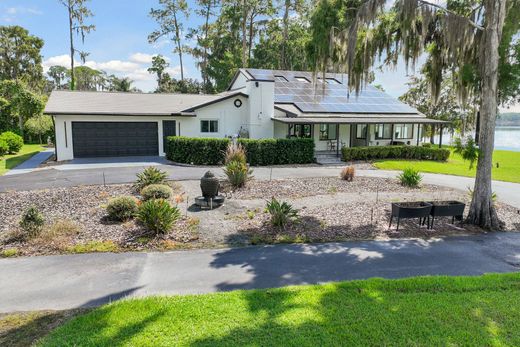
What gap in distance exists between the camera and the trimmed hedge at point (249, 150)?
19.3m

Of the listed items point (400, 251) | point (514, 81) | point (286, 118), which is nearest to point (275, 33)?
point (286, 118)

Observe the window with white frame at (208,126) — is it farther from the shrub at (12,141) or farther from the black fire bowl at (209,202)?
the black fire bowl at (209,202)

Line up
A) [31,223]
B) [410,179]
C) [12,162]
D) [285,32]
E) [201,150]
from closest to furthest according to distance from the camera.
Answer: [31,223] → [410,179] → [201,150] → [12,162] → [285,32]

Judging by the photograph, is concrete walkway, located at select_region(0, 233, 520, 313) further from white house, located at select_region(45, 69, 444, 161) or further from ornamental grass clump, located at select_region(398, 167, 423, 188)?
white house, located at select_region(45, 69, 444, 161)

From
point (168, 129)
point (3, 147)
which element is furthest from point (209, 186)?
point (3, 147)

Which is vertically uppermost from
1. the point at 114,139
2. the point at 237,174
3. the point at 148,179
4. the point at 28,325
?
the point at 114,139

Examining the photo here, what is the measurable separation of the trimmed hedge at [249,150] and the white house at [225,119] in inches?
78.5

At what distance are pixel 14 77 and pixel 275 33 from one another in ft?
108

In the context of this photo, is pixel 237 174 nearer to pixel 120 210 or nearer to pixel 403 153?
pixel 120 210

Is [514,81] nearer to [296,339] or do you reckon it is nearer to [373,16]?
[373,16]

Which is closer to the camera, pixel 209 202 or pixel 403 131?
pixel 209 202

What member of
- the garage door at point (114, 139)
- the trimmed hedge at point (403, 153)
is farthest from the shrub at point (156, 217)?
the trimmed hedge at point (403, 153)

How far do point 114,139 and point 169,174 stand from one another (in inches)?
310

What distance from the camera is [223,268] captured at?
6.23 metres
